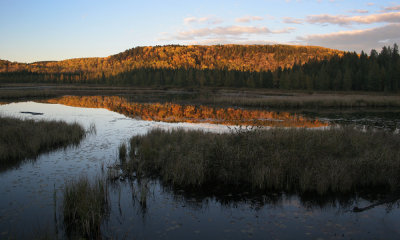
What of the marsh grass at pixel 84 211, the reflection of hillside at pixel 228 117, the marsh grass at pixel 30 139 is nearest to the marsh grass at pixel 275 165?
the marsh grass at pixel 84 211

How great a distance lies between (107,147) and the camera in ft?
57.6

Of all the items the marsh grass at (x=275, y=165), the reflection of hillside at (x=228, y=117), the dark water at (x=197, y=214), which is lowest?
the dark water at (x=197, y=214)

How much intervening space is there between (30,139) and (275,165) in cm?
1419

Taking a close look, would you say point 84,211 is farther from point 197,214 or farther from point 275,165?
point 275,165

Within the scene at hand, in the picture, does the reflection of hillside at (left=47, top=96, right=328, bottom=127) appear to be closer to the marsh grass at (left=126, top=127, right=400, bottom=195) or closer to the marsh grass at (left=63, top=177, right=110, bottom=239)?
the marsh grass at (left=126, top=127, right=400, bottom=195)

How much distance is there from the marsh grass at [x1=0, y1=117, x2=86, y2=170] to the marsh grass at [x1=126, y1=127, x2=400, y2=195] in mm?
6252

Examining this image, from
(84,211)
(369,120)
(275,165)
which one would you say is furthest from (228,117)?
(84,211)

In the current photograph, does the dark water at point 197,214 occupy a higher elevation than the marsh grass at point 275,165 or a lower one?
lower

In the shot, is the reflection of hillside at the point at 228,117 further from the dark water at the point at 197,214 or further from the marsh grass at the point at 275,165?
the dark water at the point at 197,214

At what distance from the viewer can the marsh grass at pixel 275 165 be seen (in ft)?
36.3

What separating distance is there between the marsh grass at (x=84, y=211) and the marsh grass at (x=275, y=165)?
341 cm

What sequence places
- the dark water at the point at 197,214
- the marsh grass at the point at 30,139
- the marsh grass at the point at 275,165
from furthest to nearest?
the marsh grass at the point at 30,139
the marsh grass at the point at 275,165
the dark water at the point at 197,214

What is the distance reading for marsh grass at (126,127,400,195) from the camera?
1107 cm

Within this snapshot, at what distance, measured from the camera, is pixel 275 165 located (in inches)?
464
